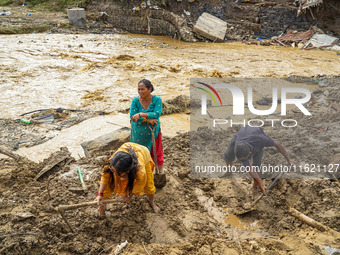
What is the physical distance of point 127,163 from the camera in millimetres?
2504

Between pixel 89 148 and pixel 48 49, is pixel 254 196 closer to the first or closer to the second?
pixel 89 148

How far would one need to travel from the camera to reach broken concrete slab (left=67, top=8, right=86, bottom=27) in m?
15.3

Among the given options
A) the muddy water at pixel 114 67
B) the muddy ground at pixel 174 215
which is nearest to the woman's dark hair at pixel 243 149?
the muddy ground at pixel 174 215

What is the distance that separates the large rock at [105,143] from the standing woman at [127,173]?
163 centimetres

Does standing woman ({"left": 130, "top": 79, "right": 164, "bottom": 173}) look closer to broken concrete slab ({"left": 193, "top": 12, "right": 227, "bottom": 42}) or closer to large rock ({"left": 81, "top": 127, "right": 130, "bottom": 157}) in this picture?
large rock ({"left": 81, "top": 127, "right": 130, "bottom": 157})

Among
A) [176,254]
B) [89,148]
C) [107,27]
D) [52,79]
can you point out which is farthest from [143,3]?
[176,254]

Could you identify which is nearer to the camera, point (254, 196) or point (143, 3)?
point (254, 196)

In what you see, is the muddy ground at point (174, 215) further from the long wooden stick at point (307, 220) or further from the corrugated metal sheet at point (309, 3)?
the corrugated metal sheet at point (309, 3)

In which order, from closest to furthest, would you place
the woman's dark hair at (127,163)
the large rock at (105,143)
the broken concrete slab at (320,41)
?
1. the woman's dark hair at (127,163)
2. the large rock at (105,143)
3. the broken concrete slab at (320,41)

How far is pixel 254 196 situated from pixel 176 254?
140cm

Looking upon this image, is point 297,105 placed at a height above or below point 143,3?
below

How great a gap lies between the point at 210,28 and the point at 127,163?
1309 cm

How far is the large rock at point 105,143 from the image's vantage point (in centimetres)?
439

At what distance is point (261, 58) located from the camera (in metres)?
11.3
